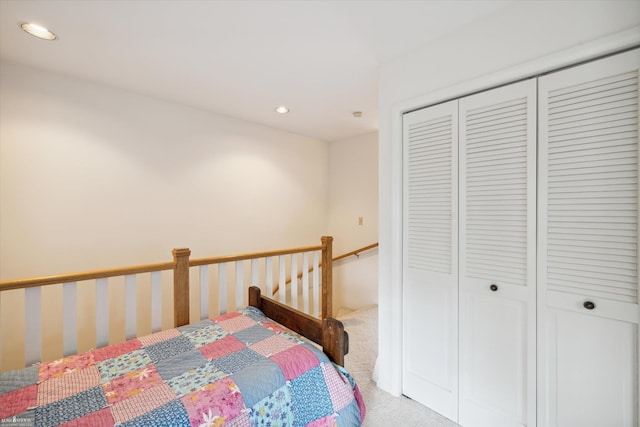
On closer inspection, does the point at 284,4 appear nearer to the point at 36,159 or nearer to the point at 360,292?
the point at 36,159

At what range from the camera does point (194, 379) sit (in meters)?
1.15

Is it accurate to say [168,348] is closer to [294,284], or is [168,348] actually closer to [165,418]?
[165,418]

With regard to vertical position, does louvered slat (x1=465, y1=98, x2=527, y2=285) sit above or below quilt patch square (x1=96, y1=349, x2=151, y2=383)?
above

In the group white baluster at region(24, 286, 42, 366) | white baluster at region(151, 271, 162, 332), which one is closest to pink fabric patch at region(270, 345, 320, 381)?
white baluster at region(151, 271, 162, 332)

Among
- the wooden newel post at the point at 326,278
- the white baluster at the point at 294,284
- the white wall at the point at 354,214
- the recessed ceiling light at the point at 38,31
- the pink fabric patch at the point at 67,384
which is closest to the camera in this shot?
the pink fabric patch at the point at 67,384

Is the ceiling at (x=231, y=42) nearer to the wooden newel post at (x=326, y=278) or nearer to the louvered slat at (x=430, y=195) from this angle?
the louvered slat at (x=430, y=195)

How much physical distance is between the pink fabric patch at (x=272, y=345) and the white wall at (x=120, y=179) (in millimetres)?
1774

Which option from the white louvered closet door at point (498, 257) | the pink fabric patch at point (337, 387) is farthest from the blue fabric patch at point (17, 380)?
the white louvered closet door at point (498, 257)

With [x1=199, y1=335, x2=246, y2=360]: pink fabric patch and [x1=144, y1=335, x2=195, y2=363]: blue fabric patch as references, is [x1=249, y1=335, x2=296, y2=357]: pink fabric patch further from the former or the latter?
[x1=144, y1=335, x2=195, y2=363]: blue fabric patch

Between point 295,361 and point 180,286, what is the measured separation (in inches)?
42.4

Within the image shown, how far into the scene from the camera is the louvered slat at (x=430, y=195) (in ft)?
5.47

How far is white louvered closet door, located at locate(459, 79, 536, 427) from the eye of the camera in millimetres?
1373

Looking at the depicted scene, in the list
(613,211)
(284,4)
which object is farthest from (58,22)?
(613,211)

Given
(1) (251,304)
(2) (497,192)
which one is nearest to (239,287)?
(1) (251,304)
